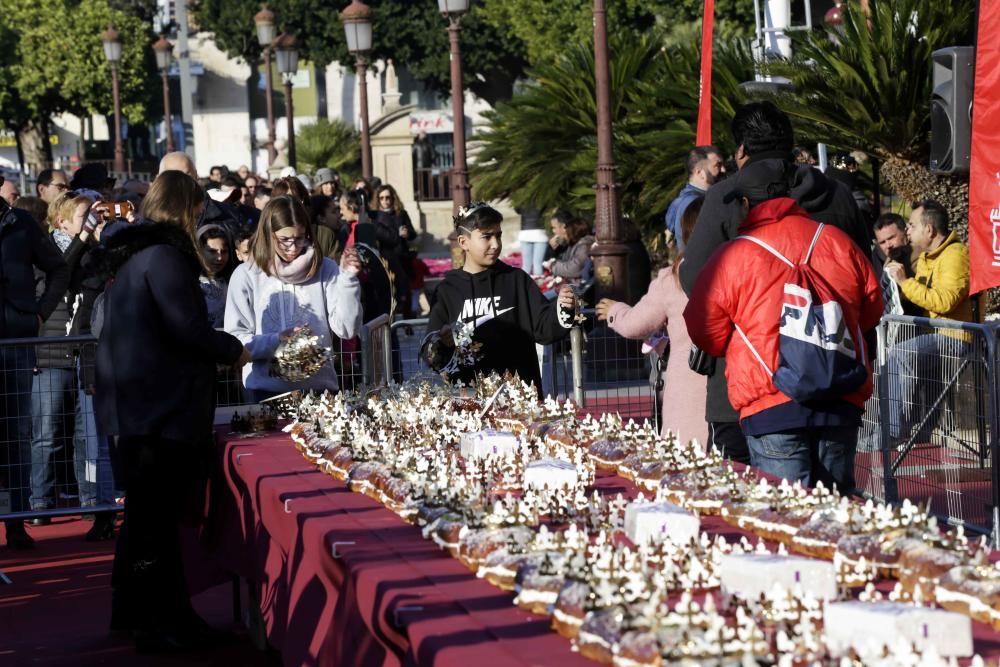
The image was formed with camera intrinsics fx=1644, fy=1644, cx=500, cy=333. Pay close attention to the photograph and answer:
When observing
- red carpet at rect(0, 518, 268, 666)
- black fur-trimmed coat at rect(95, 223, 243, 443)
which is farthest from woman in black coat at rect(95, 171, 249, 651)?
red carpet at rect(0, 518, 268, 666)

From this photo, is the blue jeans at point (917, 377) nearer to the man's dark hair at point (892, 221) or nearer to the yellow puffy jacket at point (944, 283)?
the yellow puffy jacket at point (944, 283)

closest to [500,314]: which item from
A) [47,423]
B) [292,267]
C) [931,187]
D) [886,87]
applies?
[292,267]

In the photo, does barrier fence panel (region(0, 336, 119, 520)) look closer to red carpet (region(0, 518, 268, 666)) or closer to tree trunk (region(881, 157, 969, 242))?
red carpet (region(0, 518, 268, 666))

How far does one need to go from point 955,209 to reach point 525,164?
891 centimetres

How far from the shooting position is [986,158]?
25.9ft

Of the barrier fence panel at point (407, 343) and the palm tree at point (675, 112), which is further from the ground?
the palm tree at point (675, 112)

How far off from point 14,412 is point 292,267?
2601 millimetres

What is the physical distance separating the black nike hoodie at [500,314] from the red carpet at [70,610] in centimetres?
170

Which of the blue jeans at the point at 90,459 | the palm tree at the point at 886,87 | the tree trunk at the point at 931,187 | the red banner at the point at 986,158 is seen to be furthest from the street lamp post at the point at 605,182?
the red banner at the point at 986,158

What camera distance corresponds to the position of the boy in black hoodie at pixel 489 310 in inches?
294

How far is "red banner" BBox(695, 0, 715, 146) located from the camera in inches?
501

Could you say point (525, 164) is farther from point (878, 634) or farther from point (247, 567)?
point (878, 634)

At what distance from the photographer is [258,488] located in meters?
5.81

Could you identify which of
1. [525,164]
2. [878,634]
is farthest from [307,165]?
[878,634]
